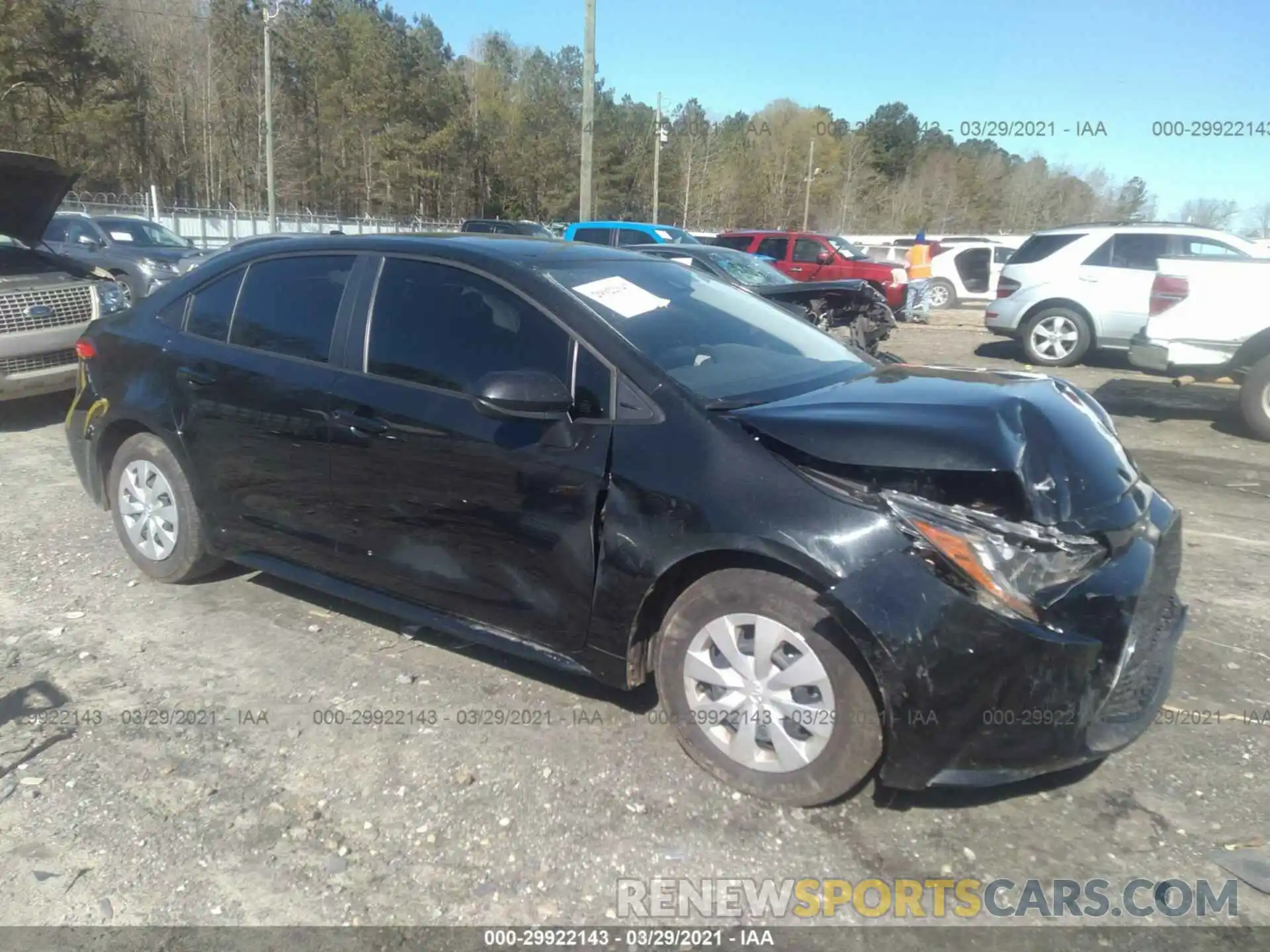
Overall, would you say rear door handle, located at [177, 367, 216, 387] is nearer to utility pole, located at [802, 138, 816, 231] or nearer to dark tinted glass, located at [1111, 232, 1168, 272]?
dark tinted glass, located at [1111, 232, 1168, 272]

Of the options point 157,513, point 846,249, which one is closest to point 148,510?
point 157,513

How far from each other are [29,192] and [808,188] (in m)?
56.7

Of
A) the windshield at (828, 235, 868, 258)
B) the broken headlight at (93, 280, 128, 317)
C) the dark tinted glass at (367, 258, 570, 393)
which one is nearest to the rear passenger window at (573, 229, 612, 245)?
the windshield at (828, 235, 868, 258)

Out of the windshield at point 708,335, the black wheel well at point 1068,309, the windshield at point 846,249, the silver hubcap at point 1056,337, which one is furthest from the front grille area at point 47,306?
the windshield at point 846,249

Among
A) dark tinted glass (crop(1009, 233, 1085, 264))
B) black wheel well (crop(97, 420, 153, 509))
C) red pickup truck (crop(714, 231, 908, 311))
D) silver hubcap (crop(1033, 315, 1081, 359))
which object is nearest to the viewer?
black wheel well (crop(97, 420, 153, 509))

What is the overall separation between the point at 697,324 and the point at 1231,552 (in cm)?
367

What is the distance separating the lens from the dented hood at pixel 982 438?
8.99 feet

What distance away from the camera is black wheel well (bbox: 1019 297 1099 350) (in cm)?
1241

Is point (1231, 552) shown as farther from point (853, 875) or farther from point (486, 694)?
point (486, 694)

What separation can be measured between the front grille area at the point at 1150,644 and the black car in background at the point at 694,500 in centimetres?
2

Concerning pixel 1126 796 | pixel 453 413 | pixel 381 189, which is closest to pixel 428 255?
pixel 453 413

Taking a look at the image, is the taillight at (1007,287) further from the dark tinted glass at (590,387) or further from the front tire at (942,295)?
the dark tinted glass at (590,387)

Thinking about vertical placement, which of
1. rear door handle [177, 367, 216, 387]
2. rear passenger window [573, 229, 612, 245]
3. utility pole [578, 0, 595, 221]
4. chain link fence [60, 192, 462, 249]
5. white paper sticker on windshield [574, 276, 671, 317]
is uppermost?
utility pole [578, 0, 595, 221]

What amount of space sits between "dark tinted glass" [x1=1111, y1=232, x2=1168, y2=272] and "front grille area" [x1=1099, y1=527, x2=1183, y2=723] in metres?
10.4
